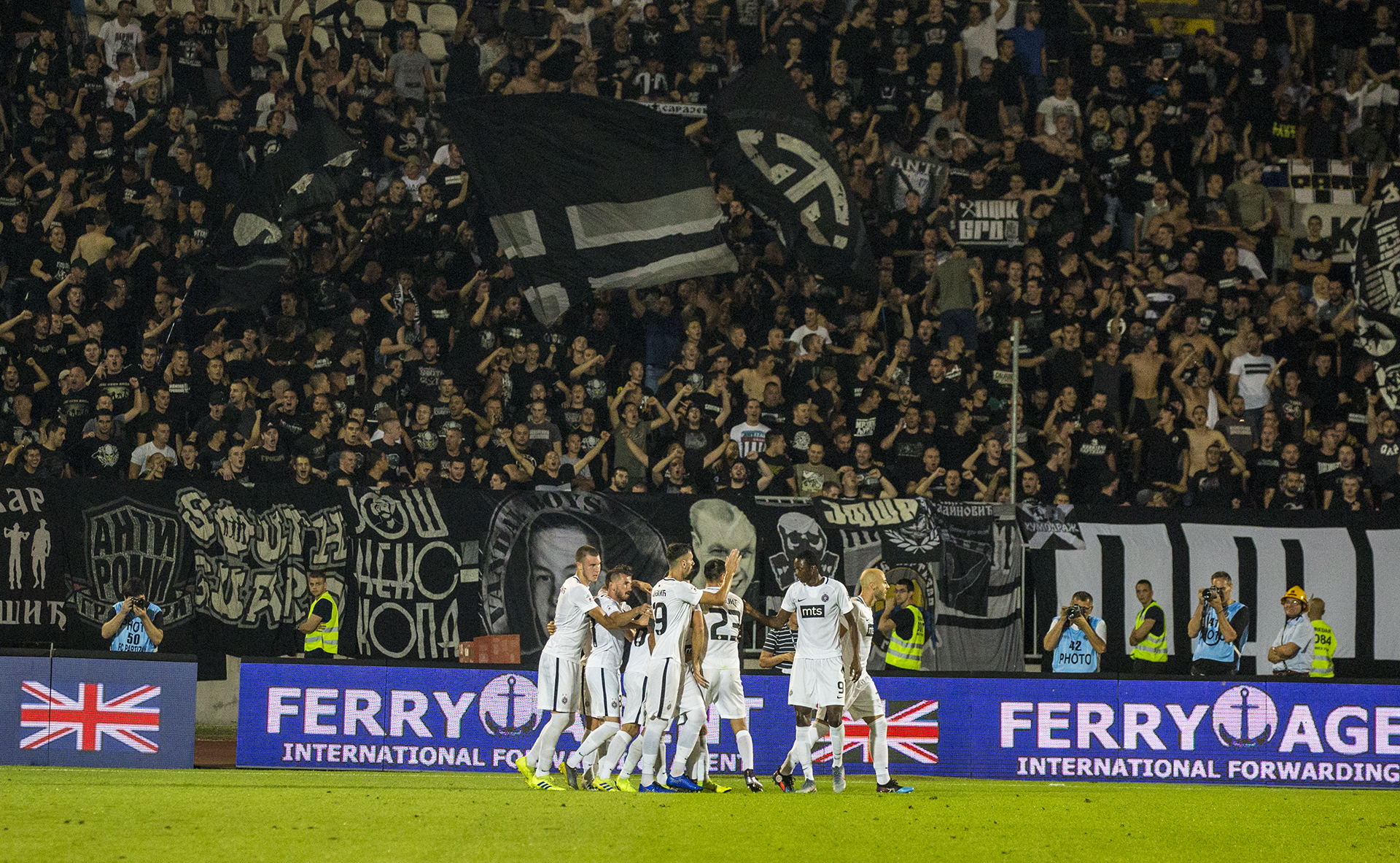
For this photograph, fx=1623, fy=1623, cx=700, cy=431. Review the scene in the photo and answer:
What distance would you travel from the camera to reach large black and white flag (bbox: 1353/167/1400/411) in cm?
1930

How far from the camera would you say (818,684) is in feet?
47.6

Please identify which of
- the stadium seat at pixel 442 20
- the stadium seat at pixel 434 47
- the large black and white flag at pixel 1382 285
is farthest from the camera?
the stadium seat at pixel 442 20

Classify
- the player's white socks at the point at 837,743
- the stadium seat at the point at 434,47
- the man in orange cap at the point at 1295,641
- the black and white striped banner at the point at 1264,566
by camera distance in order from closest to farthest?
the player's white socks at the point at 837,743
the man in orange cap at the point at 1295,641
the black and white striped banner at the point at 1264,566
the stadium seat at the point at 434,47

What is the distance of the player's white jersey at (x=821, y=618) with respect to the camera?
47.7 ft

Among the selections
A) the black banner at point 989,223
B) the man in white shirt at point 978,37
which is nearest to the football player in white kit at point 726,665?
the black banner at point 989,223

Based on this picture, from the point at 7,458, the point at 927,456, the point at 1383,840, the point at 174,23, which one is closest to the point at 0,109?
the point at 174,23

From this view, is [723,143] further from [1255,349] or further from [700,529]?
[1255,349]

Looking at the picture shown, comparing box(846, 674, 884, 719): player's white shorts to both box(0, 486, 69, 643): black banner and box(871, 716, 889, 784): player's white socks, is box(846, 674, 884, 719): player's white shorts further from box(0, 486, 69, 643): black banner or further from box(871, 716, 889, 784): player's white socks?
box(0, 486, 69, 643): black banner

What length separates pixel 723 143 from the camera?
2061cm

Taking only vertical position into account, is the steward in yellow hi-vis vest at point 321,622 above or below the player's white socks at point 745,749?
above

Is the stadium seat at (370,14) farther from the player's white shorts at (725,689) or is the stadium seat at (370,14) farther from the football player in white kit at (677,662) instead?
the player's white shorts at (725,689)

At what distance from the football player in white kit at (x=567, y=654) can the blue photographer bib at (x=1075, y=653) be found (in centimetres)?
509

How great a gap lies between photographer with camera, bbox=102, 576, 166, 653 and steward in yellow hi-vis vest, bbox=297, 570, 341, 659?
1.48 meters

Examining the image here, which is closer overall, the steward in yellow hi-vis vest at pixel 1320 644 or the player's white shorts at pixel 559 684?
the player's white shorts at pixel 559 684
